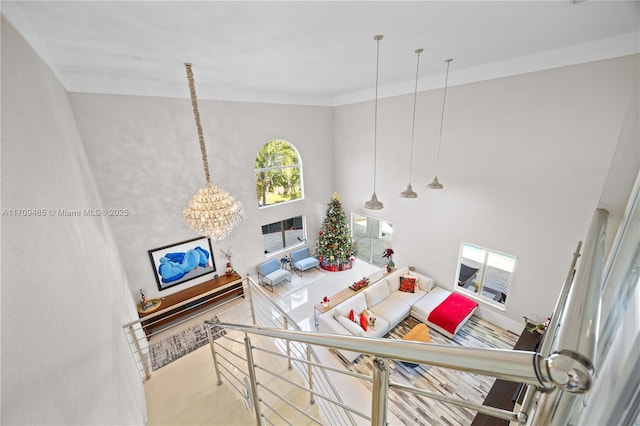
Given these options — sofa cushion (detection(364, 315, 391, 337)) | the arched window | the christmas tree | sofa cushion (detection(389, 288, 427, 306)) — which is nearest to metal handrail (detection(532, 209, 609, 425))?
sofa cushion (detection(364, 315, 391, 337))

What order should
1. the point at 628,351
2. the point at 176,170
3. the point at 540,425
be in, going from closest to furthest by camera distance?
the point at 628,351 < the point at 540,425 < the point at 176,170

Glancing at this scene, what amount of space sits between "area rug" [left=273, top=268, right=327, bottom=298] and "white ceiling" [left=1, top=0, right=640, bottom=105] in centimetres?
509

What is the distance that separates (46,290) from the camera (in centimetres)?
141

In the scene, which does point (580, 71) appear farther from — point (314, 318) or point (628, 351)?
point (314, 318)

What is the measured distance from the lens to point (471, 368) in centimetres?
51

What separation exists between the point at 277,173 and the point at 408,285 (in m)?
4.51

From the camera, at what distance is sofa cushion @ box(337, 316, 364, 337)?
4738 millimetres

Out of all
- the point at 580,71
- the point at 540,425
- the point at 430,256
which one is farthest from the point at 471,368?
the point at 430,256

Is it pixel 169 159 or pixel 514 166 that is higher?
pixel 169 159

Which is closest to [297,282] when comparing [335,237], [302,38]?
[335,237]

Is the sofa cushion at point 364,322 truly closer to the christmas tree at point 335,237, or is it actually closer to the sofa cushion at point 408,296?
the sofa cushion at point 408,296

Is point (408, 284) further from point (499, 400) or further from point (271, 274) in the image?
point (271, 274)

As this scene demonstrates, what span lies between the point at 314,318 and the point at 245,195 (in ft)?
11.2

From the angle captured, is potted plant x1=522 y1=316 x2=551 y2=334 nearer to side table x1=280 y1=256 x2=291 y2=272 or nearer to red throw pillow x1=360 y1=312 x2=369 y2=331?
red throw pillow x1=360 y1=312 x2=369 y2=331
